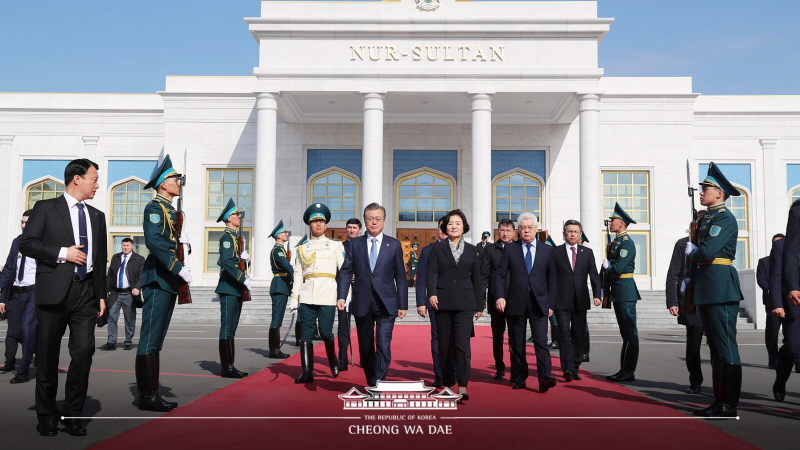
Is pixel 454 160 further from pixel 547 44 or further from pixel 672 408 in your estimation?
pixel 672 408

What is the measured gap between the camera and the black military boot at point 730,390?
601 cm

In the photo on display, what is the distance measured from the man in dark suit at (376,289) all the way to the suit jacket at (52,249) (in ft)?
8.75

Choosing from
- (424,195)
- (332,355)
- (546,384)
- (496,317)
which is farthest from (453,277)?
(424,195)

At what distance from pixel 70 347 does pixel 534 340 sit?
15.3ft

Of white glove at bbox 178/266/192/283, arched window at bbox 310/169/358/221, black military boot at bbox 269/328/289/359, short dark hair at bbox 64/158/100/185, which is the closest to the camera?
short dark hair at bbox 64/158/100/185

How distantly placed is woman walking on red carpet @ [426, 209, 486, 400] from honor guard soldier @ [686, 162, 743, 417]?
84.8 inches

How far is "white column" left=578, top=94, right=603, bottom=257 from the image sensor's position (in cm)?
2461

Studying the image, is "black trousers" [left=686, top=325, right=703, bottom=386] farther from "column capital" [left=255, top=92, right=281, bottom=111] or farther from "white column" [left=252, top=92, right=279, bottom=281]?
"column capital" [left=255, top=92, right=281, bottom=111]

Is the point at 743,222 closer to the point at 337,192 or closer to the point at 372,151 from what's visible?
the point at 372,151

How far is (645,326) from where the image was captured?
1891cm

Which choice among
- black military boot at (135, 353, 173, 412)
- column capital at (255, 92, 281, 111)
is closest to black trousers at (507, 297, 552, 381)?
black military boot at (135, 353, 173, 412)

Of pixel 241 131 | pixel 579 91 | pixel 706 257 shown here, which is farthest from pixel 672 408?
pixel 241 131

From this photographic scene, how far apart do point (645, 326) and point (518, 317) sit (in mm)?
12536

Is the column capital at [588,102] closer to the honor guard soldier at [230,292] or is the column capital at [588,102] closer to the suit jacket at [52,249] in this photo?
the honor guard soldier at [230,292]
